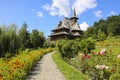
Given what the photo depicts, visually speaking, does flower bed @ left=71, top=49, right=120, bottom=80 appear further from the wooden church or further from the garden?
the wooden church

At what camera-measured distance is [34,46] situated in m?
51.6

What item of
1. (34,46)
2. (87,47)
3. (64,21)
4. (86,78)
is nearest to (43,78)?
(86,78)

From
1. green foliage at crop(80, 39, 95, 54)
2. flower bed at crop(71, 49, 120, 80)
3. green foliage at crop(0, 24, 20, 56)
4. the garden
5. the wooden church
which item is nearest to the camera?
flower bed at crop(71, 49, 120, 80)

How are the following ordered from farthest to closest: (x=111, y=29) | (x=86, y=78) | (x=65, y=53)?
1. (x=111, y=29)
2. (x=65, y=53)
3. (x=86, y=78)

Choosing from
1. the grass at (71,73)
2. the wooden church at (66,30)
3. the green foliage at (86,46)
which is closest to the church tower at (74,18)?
the wooden church at (66,30)

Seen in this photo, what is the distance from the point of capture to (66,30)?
55438 millimetres

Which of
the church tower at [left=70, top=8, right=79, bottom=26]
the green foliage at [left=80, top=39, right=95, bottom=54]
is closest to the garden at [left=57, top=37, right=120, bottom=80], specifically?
the green foliage at [left=80, top=39, right=95, bottom=54]

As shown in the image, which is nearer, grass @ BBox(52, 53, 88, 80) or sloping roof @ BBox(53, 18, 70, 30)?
grass @ BBox(52, 53, 88, 80)

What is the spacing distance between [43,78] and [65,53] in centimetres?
986

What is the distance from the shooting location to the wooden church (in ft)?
178

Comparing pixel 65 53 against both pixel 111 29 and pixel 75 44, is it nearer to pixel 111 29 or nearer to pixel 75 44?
pixel 75 44

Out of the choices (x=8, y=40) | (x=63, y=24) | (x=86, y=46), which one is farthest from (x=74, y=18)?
(x=86, y=46)

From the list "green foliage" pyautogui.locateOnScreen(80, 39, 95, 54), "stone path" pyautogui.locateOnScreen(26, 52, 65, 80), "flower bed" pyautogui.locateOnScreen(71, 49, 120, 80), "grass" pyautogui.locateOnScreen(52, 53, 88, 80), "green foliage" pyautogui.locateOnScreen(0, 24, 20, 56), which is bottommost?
"grass" pyautogui.locateOnScreen(52, 53, 88, 80)

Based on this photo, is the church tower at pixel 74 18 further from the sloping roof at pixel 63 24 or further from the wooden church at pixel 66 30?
the sloping roof at pixel 63 24
